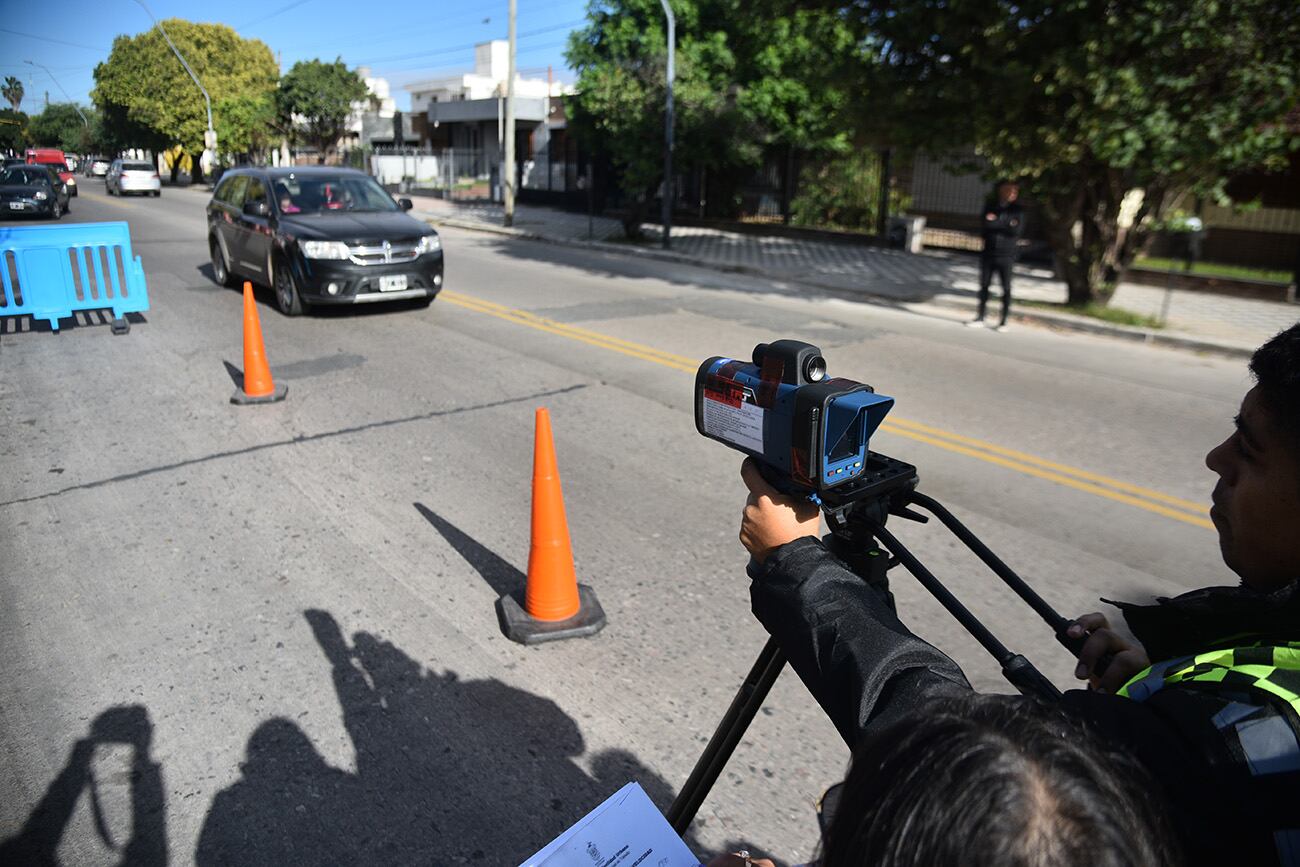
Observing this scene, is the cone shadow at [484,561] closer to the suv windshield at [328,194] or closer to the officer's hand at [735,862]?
the officer's hand at [735,862]

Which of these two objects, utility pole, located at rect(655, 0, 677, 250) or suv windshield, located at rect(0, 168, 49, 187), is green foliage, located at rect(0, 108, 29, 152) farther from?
utility pole, located at rect(655, 0, 677, 250)

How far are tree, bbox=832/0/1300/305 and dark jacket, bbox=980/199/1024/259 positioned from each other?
49cm

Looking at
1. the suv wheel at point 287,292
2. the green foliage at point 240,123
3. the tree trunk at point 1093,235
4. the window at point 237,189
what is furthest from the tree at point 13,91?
the tree trunk at point 1093,235

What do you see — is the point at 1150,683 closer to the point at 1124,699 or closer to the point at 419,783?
the point at 1124,699

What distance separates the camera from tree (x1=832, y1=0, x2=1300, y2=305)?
9.45 meters

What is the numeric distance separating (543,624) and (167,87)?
A: 850 cm

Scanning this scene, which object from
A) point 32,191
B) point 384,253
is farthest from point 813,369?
point 32,191

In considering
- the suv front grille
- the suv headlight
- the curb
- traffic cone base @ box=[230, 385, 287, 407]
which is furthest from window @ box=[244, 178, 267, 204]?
the curb

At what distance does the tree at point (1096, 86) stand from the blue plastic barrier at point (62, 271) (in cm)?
945

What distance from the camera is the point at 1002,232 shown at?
11.5 metres

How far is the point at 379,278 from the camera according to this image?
402 inches

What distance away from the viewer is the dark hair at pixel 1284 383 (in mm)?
1282

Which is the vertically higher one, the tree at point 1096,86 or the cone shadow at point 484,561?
the tree at point 1096,86

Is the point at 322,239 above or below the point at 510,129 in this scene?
below
